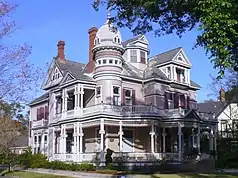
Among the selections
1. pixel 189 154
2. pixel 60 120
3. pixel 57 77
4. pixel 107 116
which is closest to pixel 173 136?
pixel 189 154

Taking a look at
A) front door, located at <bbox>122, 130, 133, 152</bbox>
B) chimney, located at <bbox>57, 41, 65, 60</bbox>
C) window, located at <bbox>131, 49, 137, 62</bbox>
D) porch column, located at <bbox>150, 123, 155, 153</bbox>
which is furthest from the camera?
chimney, located at <bbox>57, 41, 65, 60</bbox>

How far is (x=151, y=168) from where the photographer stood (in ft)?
96.7

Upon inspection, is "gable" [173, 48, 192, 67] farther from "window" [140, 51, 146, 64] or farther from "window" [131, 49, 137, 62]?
"window" [131, 49, 137, 62]

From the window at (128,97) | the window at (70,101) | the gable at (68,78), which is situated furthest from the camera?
the window at (70,101)

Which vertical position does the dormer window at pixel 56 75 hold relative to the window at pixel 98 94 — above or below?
above

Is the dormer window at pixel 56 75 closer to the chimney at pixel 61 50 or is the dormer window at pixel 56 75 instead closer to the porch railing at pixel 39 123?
the chimney at pixel 61 50

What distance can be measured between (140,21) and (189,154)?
2257cm

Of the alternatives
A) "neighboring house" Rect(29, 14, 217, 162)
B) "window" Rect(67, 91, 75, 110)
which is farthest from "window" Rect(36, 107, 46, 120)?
"window" Rect(67, 91, 75, 110)

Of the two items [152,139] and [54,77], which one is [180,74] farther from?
[54,77]

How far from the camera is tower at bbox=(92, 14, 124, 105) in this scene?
33938 millimetres

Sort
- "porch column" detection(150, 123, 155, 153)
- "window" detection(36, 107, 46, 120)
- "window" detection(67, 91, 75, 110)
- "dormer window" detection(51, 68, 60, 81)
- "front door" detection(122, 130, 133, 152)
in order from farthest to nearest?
"window" detection(36, 107, 46, 120) → "dormer window" detection(51, 68, 60, 81) → "window" detection(67, 91, 75, 110) → "front door" detection(122, 130, 133, 152) → "porch column" detection(150, 123, 155, 153)

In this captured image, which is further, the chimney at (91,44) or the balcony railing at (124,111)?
the chimney at (91,44)

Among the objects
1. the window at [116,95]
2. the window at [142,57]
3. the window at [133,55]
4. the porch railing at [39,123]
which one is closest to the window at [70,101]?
the window at [116,95]

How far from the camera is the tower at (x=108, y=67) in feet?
111
